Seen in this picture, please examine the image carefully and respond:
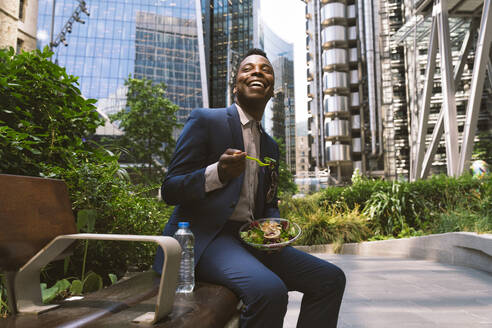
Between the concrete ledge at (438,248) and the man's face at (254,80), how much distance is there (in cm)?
471

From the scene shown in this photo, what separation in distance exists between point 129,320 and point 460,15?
733 inches

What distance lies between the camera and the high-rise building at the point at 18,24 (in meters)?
6.15

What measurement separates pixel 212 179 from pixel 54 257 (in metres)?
0.73

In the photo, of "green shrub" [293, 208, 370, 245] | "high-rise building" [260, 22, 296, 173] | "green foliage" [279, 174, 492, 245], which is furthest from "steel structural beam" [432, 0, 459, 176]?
"high-rise building" [260, 22, 296, 173]

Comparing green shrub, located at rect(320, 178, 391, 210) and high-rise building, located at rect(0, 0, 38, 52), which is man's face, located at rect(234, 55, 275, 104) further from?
green shrub, located at rect(320, 178, 391, 210)

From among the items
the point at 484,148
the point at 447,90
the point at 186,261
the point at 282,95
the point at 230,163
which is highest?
the point at 282,95

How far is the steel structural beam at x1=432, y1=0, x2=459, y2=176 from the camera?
45.3ft

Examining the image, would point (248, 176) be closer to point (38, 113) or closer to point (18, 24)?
point (38, 113)

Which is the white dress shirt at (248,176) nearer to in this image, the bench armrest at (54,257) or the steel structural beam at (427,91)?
the bench armrest at (54,257)

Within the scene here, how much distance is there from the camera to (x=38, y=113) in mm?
2588

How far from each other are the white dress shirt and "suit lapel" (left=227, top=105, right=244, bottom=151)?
0.07m

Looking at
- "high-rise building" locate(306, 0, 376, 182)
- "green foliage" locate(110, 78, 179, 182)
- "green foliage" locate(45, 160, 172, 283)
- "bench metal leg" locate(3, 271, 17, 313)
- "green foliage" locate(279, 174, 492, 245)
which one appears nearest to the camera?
"bench metal leg" locate(3, 271, 17, 313)

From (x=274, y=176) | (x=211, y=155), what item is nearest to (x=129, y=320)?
(x=211, y=155)

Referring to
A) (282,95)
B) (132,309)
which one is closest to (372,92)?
(132,309)
